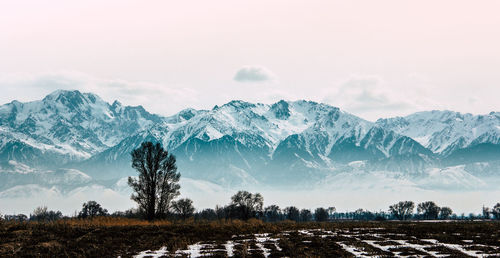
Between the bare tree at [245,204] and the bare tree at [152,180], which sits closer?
the bare tree at [152,180]

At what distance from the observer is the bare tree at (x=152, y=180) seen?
70812 millimetres

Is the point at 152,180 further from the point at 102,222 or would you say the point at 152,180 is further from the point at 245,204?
the point at 245,204

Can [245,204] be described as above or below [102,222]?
above

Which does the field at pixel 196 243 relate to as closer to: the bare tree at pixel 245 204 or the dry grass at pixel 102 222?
the dry grass at pixel 102 222

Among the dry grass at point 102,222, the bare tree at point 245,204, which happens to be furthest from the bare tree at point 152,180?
the bare tree at point 245,204

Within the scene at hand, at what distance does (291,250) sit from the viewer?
3266 cm

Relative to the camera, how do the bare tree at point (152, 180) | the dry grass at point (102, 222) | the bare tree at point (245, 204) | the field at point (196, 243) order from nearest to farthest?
the field at point (196, 243) → the dry grass at point (102, 222) → the bare tree at point (152, 180) → the bare tree at point (245, 204)

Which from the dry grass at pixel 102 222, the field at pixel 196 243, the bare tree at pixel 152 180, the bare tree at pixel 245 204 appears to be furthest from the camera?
the bare tree at pixel 245 204

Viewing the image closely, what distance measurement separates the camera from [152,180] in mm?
71250

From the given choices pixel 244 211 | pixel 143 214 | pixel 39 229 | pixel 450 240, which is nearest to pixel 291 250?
pixel 450 240

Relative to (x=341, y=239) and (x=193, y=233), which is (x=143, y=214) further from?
(x=341, y=239)

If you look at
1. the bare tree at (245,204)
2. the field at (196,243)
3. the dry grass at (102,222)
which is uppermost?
the bare tree at (245,204)

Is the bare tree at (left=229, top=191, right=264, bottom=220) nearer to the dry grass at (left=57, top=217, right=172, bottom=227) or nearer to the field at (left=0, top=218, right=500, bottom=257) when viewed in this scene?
the dry grass at (left=57, top=217, right=172, bottom=227)

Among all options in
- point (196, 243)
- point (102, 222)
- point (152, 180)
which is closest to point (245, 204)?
point (152, 180)
